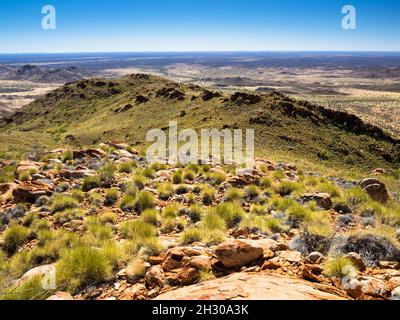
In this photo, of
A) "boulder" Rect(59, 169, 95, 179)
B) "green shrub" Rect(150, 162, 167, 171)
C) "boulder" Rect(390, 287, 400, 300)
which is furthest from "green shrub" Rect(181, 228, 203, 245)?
"green shrub" Rect(150, 162, 167, 171)

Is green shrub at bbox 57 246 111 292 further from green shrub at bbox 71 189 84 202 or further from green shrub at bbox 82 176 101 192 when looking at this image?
green shrub at bbox 82 176 101 192

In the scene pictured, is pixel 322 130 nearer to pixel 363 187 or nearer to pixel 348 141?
pixel 348 141

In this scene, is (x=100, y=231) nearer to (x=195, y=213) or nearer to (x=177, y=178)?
(x=195, y=213)

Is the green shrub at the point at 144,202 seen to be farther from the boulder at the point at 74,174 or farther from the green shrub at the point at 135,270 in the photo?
the green shrub at the point at 135,270

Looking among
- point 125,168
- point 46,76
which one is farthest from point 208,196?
point 46,76

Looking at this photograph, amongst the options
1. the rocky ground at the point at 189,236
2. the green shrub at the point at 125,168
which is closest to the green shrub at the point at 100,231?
the rocky ground at the point at 189,236
